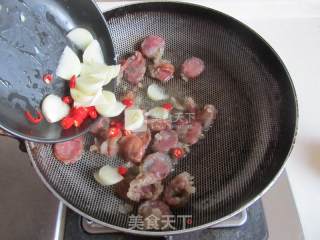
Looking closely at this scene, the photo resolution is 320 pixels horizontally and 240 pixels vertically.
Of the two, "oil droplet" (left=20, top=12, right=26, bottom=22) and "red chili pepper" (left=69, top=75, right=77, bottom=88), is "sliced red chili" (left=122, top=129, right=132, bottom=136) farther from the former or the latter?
"oil droplet" (left=20, top=12, right=26, bottom=22)

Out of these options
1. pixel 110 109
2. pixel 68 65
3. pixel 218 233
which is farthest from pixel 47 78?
pixel 218 233

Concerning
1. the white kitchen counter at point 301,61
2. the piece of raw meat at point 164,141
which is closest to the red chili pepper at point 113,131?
the piece of raw meat at point 164,141

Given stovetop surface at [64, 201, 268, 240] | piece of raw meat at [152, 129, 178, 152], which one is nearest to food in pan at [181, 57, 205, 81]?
piece of raw meat at [152, 129, 178, 152]

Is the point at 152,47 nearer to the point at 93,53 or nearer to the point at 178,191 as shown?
the point at 93,53

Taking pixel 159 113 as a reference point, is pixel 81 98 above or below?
above

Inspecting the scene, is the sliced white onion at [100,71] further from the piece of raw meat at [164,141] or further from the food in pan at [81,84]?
the piece of raw meat at [164,141]

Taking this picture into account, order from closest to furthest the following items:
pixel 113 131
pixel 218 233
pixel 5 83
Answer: pixel 5 83, pixel 218 233, pixel 113 131

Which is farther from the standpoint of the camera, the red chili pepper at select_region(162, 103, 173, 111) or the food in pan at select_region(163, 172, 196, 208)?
the red chili pepper at select_region(162, 103, 173, 111)
